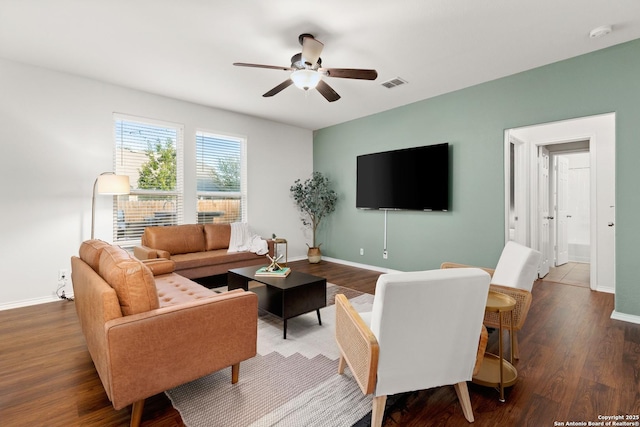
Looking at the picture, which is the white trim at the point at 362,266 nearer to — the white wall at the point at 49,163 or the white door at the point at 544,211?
the white door at the point at 544,211

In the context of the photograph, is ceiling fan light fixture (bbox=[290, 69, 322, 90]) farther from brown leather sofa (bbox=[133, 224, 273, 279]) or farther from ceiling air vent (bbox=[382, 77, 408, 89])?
brown leather sofa (bbox=[133, 224, 273, 279])

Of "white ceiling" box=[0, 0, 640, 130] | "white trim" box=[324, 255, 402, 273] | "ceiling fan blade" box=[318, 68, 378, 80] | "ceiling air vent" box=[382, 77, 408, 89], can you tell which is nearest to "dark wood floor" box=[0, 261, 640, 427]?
"white trim" box=[324, 255, 402, 273]

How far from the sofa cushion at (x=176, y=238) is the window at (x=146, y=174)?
0.93 ft

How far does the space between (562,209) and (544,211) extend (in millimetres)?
1045

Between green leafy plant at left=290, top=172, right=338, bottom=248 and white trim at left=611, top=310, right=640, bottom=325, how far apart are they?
4284 millimetres

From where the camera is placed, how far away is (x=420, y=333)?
1462 millimetres

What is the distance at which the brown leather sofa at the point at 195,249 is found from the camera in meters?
4.00

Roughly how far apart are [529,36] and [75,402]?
4662mm

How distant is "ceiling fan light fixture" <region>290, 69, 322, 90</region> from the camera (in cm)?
285

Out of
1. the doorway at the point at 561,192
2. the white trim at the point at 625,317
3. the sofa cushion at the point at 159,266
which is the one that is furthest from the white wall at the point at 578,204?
the sofa cushion at the point at 159,266

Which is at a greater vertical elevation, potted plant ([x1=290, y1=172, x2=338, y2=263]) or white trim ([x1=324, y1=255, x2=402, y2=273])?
potted plant ([x1=290, y1=172, x2=338, y2=263])

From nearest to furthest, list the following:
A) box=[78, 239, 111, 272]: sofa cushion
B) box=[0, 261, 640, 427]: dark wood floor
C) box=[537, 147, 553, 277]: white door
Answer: box=[0, 261, 640, 427]: dark wood floor → box=[78, 239, 111, 272]: sofa cushion → box=[537, 147, 553, 277]: white door

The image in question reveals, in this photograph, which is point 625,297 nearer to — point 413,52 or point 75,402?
point 413,52

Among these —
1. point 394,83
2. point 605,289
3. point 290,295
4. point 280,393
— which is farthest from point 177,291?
point 605,289
